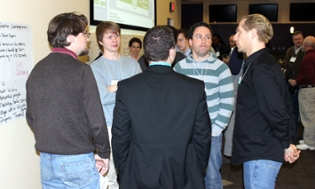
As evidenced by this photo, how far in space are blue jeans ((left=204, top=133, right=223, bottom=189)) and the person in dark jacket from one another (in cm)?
45

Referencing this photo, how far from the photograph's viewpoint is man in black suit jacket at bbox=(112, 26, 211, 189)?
1627 mm

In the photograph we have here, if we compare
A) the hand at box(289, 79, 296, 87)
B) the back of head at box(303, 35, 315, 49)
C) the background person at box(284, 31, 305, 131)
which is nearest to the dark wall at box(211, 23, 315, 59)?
the background person at box(284, 31, 305, 131)

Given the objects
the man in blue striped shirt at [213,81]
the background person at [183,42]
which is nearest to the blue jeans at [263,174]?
the man in blue striped shirt at [213,81]

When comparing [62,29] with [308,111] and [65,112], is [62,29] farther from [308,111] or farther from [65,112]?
[308,111]

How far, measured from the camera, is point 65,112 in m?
1.70

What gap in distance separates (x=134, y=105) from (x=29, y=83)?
0.61 meters

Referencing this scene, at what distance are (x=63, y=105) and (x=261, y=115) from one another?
45.3 inches

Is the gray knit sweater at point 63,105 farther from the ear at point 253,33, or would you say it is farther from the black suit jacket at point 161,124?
the ear at point 253,33

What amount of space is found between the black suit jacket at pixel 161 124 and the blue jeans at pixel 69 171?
0.21m

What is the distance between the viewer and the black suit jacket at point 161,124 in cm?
163

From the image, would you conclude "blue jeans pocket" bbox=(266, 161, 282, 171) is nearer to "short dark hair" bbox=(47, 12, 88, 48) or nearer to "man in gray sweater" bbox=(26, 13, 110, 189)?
"man in gray sweater" bbox=(26, 13, 110, 189)

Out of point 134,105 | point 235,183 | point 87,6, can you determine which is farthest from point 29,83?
point 235,183

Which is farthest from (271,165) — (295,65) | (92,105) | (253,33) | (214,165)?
(295,65)

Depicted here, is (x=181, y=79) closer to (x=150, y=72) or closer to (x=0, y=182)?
(x=150, y=72)
